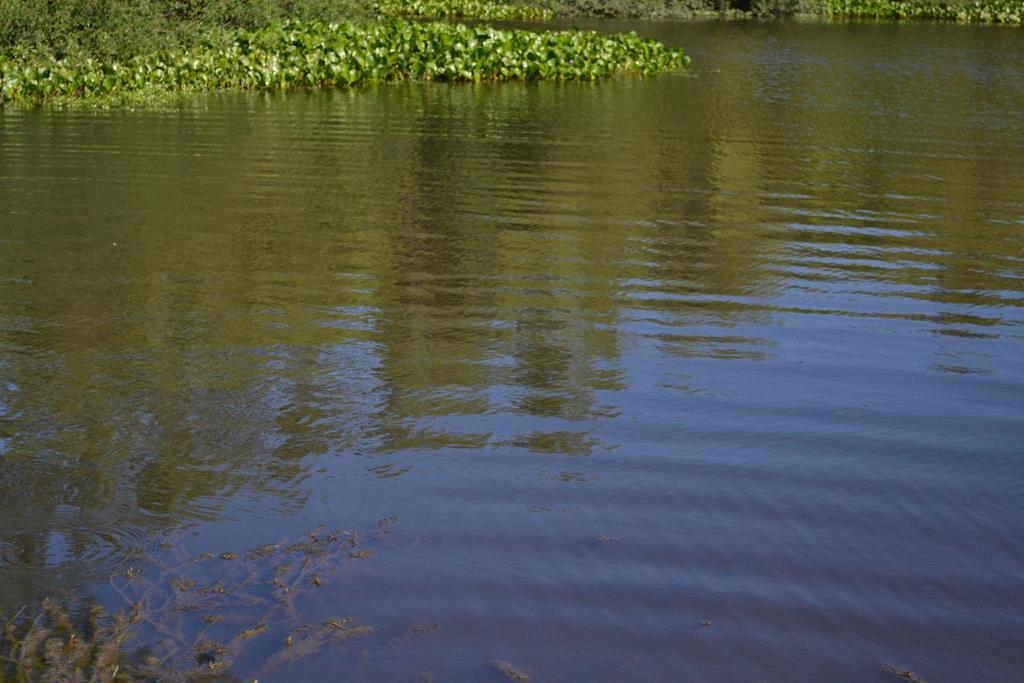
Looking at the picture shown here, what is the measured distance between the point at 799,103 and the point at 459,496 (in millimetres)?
17217

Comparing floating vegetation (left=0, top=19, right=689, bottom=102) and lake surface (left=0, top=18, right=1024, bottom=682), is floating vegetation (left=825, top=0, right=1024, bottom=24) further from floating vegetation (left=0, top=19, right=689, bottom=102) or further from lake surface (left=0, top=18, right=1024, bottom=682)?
lake surface (left=0, top=18, right=1024, bottom=682)

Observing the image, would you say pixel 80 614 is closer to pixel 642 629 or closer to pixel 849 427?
pixel 642 629

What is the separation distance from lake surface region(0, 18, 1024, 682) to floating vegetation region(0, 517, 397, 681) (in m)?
0.07

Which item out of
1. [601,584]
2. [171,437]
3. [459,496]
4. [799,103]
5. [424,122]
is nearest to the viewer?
[601,584]

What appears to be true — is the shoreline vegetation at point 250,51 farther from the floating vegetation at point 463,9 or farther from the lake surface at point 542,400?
the floating vegetation at point 463,9

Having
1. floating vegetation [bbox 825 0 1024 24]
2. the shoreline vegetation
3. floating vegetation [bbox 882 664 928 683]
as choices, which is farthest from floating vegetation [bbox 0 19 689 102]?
floating vegetation [bbox 825 0 1024 24]

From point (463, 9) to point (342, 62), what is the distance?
603 inches

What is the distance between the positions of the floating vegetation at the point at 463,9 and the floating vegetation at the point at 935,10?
1085 centimetres

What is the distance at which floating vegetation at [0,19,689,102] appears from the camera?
20047 millimetres

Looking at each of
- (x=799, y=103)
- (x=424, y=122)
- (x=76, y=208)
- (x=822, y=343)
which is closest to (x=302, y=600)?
(x=822, y=343)

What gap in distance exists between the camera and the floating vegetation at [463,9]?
3681cm

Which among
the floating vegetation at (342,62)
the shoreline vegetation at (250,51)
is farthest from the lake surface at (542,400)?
the shoreline vegetation at (250,51)

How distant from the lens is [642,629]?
4.80 meters

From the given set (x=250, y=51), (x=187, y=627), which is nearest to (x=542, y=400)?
(x=187, y=627)
